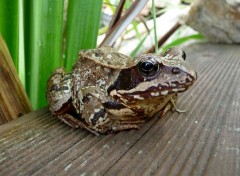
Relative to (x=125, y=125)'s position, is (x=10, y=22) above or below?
above

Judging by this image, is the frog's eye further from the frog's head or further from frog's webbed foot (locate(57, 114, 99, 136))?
frog's webbed foot (locate(57, 114, 99, 136))

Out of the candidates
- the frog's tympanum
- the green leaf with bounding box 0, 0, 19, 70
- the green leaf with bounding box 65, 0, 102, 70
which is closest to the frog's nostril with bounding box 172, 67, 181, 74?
the frog's tympanum

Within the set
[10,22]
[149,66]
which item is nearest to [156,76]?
[149,66]

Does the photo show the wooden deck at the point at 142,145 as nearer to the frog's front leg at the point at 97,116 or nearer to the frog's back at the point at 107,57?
the frog's front leg at the point at 97,116

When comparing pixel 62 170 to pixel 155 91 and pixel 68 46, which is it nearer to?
pixel 155 91

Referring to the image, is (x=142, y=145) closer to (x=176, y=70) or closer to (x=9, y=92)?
(x=176, y=70)

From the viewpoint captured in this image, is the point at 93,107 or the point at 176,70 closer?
the point at 176,70

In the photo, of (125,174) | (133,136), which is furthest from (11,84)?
(125,174)
